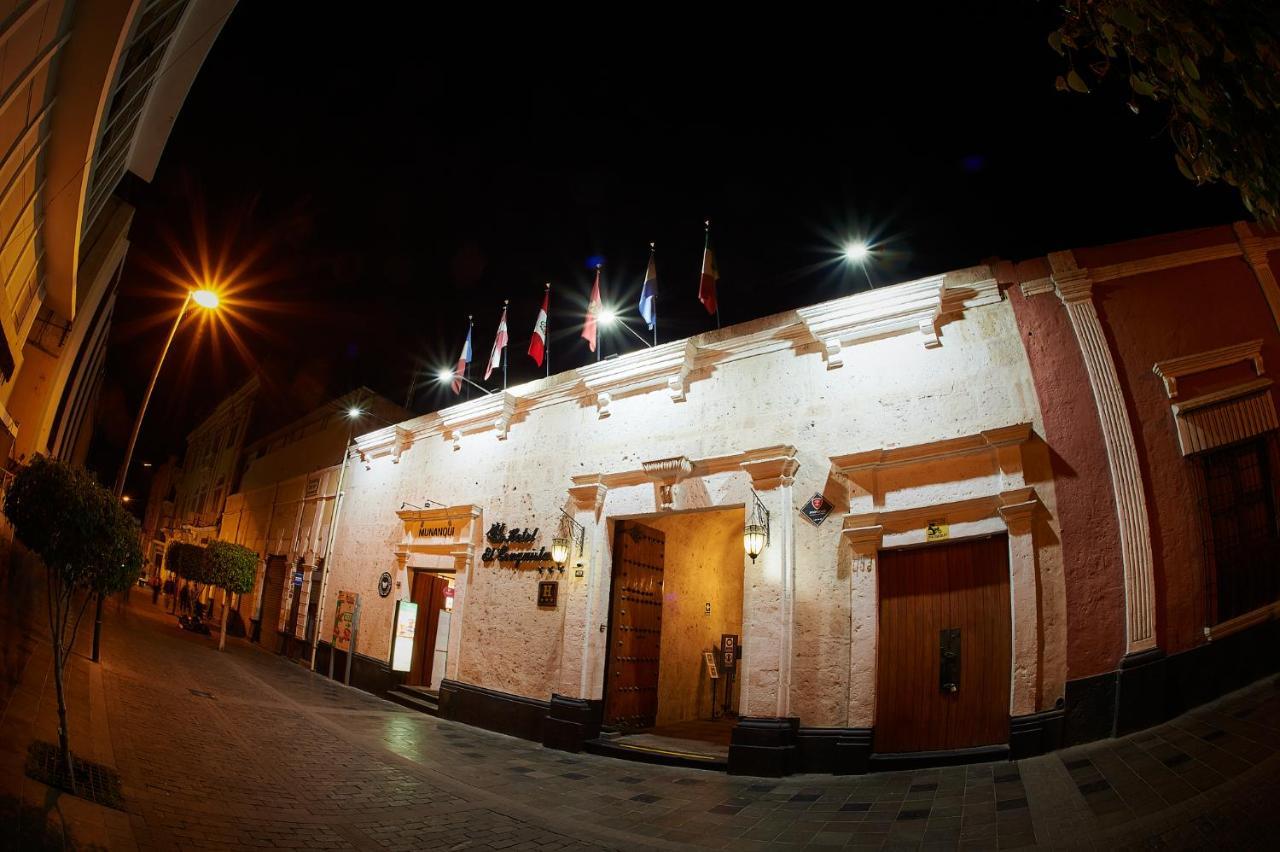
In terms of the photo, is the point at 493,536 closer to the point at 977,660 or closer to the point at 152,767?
the point at 152,767

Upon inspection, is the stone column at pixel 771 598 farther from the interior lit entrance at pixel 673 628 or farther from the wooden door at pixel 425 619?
the wooden door at pixel 425 619

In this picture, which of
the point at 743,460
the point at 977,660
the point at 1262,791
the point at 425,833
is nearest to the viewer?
the point at 1262,791

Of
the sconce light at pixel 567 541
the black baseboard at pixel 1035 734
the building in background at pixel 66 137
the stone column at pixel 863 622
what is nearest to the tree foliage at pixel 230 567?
the building in background at pixel 66 137

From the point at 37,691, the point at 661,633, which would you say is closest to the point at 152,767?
the point at 37,691

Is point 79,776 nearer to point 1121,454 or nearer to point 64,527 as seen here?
point 64,527

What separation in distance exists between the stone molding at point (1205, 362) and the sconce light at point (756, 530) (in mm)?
5154

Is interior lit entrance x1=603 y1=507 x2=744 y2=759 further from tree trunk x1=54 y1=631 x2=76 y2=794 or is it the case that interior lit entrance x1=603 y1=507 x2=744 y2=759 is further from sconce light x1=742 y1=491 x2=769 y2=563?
tree trunk x1=54 y1=631 x2=76 y2=794

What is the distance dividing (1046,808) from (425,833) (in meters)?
5.60

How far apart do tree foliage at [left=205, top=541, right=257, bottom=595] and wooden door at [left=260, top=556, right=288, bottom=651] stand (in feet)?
5.24

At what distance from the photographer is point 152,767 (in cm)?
590

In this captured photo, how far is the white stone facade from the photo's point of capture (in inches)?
291

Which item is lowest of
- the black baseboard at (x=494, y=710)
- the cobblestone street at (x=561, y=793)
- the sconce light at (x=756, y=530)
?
the black baseboard at (x=494, y=710)

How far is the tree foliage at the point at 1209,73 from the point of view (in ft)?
9.16

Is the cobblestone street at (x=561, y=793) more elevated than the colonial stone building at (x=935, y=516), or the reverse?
the colonial stone building at (x=935, y=516)
